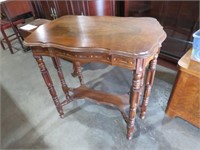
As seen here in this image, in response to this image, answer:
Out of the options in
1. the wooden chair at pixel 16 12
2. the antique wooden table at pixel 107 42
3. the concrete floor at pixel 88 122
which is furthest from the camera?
the wooden chair at pixel 16 12

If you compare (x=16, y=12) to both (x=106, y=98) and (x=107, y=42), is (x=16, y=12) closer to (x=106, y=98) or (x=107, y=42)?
(x=106, y=98)

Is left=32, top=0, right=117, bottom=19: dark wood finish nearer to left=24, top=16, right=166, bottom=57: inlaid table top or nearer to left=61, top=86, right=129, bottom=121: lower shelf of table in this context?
left=24, top=16, right=166, bottom=57: inlaid table top

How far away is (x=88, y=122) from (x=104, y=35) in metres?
0.86

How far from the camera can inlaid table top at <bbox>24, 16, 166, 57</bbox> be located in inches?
32.6

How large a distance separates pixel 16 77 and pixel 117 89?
1386 mm

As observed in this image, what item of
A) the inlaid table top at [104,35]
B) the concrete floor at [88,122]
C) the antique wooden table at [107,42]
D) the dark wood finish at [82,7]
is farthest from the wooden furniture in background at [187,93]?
the dark wood finish at [82,7]

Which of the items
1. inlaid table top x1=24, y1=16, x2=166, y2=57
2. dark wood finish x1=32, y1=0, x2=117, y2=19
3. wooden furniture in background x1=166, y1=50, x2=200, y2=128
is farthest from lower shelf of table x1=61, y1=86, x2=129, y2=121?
dark wood finish x1=32, y1=0, x2=117, y2=19

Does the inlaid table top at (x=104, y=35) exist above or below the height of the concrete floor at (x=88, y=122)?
above

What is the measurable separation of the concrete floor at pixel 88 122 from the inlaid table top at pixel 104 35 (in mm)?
816

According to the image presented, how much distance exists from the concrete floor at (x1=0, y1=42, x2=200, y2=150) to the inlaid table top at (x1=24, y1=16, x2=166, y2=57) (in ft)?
2.68

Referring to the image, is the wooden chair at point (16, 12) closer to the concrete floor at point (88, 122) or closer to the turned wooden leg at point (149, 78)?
the concrete floor at point (88, 122)

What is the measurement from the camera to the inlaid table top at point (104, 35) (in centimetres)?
83

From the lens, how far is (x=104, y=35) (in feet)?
3.15

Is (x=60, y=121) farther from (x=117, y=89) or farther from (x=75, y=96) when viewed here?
(x=117, y=89)
